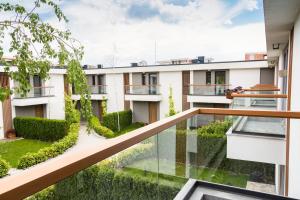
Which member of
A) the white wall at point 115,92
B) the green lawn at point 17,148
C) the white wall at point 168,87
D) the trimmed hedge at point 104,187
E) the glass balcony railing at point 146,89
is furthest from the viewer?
the white wall at point 115,92

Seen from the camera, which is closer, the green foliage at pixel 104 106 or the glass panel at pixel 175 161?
the glass panel at pixel 175 161

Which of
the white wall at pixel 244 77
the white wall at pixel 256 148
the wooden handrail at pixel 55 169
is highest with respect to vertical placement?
the white wall at pixel 244 77

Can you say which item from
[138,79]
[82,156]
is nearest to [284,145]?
[82,156]

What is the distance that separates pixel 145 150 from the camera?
5.02ft

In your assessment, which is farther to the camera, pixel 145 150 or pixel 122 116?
pixel 122 116

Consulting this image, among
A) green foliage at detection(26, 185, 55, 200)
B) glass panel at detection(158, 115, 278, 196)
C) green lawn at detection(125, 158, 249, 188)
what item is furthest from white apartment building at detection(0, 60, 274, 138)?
green foliage at detection(26, 185, 55, 200)

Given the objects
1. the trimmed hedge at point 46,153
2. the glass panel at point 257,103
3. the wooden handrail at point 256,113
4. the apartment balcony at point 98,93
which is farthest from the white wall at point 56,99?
the wooden handrail at point 256,113

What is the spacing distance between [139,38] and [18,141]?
22.8 meters

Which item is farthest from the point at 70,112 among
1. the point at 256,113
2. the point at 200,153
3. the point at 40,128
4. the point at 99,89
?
the point at 256,113

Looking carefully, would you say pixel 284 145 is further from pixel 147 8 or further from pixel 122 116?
pixel 147 8

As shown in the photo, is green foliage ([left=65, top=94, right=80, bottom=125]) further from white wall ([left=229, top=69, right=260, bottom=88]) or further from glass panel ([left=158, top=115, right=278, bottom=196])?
glass panel ([left=158, top=115, right=278, bottom=196])

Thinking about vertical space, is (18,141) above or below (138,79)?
below

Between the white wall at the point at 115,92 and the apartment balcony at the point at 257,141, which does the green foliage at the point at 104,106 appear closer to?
the white wall at the point at 115,92

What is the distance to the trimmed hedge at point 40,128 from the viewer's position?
46.5ft
